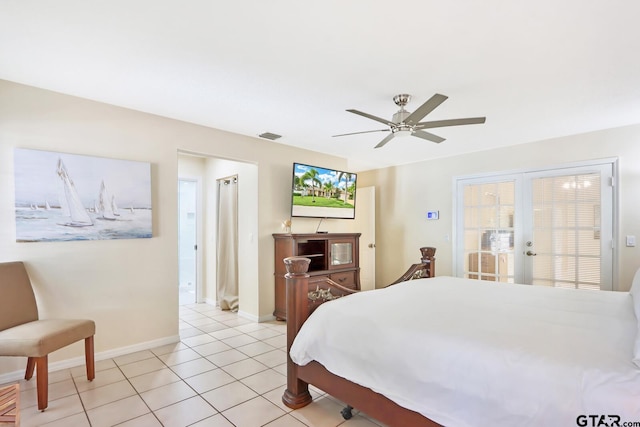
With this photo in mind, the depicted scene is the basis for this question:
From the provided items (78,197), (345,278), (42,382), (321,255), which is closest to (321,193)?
(321,255)

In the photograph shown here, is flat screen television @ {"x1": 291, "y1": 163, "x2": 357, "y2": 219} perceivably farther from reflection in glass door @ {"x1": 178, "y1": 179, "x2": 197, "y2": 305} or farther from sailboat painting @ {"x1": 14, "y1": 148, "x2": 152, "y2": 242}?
reflection in glass door @ {"x1": 178, "y1": 179, "x2": 197, "y2": 305}


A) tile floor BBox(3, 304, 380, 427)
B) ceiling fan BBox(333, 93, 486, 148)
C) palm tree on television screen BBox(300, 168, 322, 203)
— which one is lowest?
tile floor BBox(3, 304, 380, 427)

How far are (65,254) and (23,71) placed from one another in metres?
1.49

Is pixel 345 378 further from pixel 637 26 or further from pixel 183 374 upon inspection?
pixel 637 26

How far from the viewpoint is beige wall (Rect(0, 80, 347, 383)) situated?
8.61 ft

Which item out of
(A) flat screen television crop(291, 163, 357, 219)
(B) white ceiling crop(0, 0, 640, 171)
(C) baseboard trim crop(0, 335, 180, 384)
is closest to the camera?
(B) white ceiling crop(0, 0, 640, 171)

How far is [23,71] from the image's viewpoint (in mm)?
2410

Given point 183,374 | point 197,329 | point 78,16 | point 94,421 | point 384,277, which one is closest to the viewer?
point 78,16

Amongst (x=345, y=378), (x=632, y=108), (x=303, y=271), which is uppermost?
(x=632, y=108)

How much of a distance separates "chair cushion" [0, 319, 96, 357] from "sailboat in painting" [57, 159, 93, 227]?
850 mm

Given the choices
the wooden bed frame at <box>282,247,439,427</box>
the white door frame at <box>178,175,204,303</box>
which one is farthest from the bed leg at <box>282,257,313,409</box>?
the white door frame at <box>178,175,204,303</box>

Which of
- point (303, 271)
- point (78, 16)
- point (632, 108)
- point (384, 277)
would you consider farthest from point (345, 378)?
point (384, 277)

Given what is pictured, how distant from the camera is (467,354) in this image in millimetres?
1416

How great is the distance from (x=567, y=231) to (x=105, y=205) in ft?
17.1
